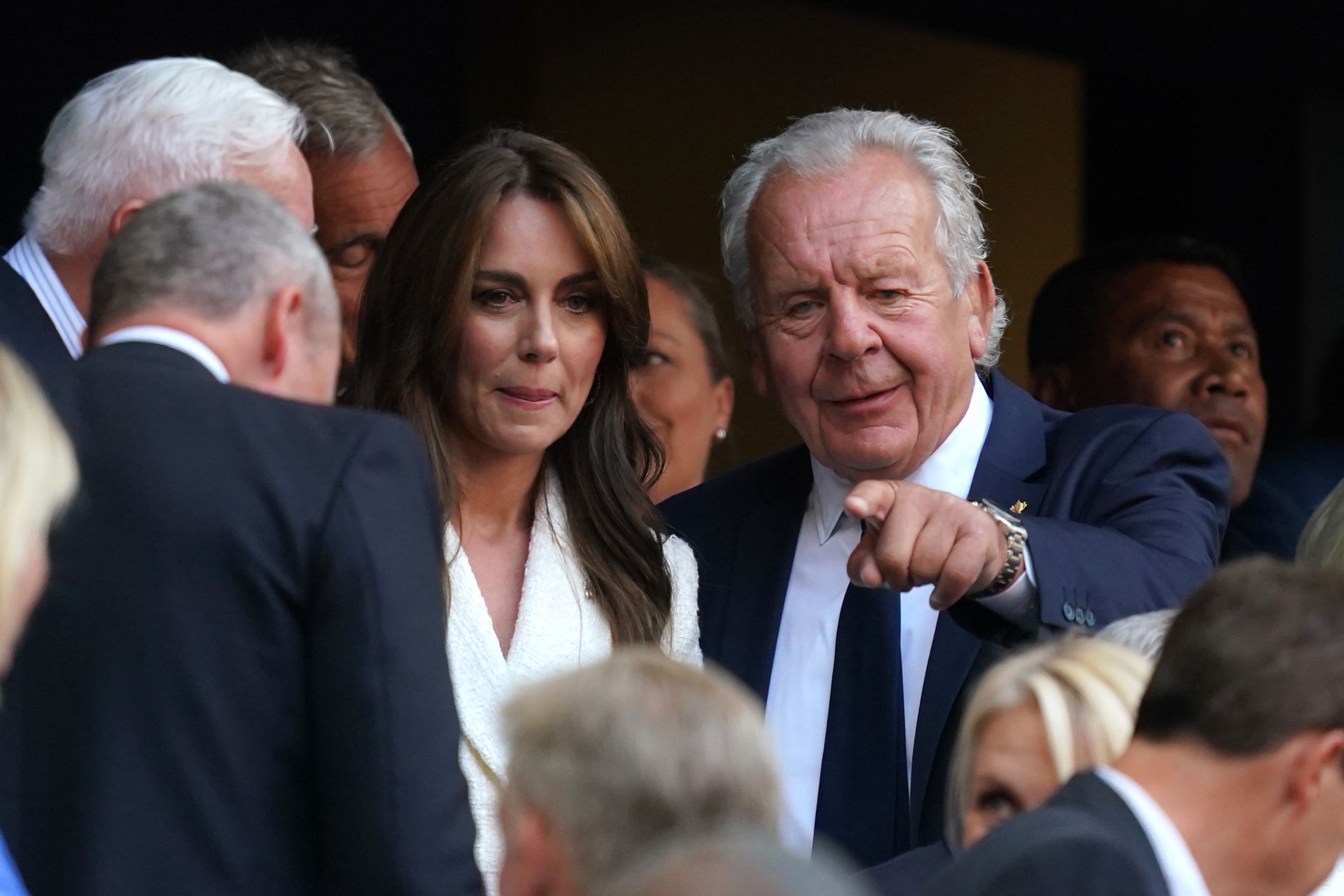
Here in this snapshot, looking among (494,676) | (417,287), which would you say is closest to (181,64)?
(417,287)

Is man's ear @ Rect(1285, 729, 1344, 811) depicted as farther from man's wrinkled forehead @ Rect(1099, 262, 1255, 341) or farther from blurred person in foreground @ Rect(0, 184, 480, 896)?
man's wrinkled forehead @ Rect(1099, 262, 1255, 341)

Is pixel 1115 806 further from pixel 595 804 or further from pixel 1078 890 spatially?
pixel 595 804

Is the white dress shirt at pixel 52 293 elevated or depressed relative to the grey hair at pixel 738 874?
depressed

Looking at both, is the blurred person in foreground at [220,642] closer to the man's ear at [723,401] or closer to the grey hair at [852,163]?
the grey hair at [852,163]

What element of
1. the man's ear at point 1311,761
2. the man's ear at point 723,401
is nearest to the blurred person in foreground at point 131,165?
the man's ear at point 1311,761

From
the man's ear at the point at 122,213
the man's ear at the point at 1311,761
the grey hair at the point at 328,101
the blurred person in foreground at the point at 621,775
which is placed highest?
the man's ear at the point at 122,213

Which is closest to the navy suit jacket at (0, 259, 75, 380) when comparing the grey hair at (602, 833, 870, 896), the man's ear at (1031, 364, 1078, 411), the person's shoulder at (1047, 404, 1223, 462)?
the person's shoulder at (1047, 404, 1223, 462)

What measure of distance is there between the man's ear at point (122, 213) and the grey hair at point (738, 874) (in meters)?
1.63

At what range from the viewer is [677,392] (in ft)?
13.9

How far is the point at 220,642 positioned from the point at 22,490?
0.31 m

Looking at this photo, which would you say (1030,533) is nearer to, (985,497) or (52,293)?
(985,497)

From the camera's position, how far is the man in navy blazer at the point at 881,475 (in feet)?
8.38

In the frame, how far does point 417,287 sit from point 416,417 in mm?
182

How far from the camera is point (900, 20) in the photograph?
16.9 ft
